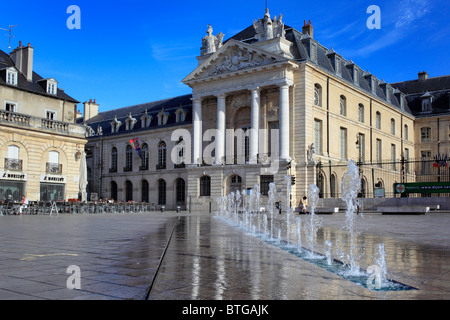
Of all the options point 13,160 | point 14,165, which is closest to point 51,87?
point 13,160

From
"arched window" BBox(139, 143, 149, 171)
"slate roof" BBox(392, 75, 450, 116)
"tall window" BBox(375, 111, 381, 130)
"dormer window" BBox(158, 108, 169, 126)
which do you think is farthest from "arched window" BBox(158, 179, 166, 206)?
"slate roof" BBox(392, 75, 450, 116)

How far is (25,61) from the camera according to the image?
3634 centimetres

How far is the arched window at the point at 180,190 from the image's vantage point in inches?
2007

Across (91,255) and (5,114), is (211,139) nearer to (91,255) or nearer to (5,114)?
(5,114)

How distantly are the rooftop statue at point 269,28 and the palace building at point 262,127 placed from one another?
0.10m

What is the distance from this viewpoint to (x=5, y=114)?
31250 millimetres

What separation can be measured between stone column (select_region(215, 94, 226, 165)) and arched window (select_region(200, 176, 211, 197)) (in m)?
2.40

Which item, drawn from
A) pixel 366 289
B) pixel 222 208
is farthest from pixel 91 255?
pixel 222 208

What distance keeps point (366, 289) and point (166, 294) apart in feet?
7.15

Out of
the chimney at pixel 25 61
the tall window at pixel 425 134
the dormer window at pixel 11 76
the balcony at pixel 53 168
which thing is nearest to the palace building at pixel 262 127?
the tall window at pixel 425 134

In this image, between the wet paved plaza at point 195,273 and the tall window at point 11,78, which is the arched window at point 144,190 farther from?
the wet paved plaza at point 195,273

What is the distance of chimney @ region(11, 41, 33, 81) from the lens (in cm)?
3631

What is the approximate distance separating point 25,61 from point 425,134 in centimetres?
4747

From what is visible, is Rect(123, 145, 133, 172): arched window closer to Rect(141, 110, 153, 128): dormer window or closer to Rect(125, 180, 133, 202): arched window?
Rect(125, 180, 133, 202): arched window
